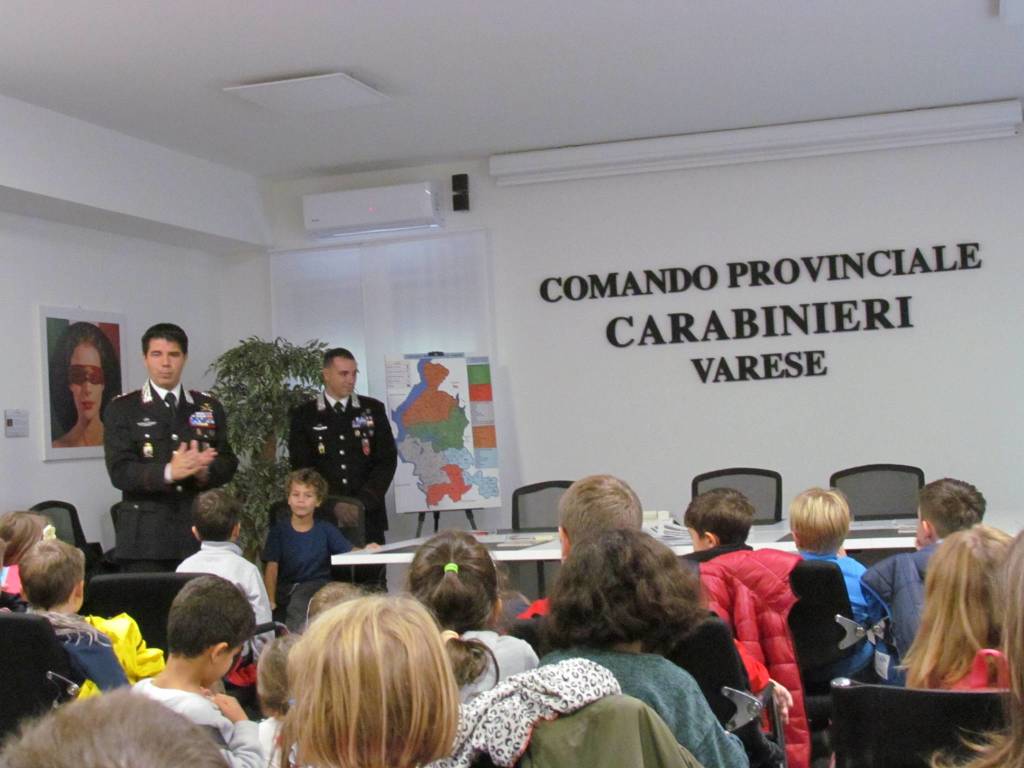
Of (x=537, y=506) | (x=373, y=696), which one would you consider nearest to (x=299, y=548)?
(x=537, y=506)

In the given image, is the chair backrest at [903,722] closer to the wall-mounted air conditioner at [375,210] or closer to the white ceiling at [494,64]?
the white ceiling at [494,64]

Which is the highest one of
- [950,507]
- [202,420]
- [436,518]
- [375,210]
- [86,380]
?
[375,210]

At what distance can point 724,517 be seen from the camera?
345cm

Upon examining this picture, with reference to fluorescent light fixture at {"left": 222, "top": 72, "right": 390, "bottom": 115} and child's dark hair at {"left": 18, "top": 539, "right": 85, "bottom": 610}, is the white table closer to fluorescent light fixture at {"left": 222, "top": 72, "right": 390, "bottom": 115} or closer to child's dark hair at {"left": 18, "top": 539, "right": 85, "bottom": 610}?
child's dark hair at {"left": 18, "top": 539, "right": 85, "bottom": 610}

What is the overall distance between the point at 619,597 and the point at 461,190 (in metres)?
6.15

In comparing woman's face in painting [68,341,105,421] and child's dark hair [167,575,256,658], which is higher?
woman's face in painting [68,341,105,421]

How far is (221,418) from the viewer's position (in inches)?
214

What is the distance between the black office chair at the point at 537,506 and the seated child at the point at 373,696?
482 centimetres

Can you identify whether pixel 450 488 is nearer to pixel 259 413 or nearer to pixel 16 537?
pixel 259 413

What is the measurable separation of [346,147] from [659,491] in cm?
290

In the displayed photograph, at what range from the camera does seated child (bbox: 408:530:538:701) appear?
2100 mm

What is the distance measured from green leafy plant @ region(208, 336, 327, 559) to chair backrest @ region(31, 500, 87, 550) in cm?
111

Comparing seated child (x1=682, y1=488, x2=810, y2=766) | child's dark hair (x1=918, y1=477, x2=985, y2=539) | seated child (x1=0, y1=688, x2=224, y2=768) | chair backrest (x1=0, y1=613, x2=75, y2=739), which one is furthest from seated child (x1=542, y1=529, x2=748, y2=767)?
child's dark hair (x1=918, y1=477, x2=985, y2=539)

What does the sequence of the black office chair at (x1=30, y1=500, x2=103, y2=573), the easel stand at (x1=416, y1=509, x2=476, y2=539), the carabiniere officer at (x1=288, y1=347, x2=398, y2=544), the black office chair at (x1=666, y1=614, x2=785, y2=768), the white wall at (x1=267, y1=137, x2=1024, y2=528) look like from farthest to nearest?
the easel stand at (x1=416, y1=509, x2=476, y2=539)
the white wall at (x1=267, y1=137, x2=1024, y2=528)
the carabiniere officer at (x1=288, y1=347, x2=398, y2=544)
the black office chair at (x1=30, y1=500, x2=103, y2=573)
the black office chair at (x1=666, y1=614, x2=785, y2=768)
